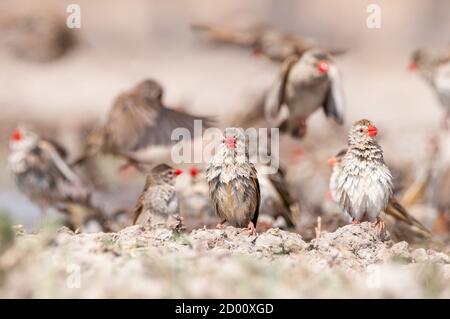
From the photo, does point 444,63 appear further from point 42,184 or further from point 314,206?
point 42,184

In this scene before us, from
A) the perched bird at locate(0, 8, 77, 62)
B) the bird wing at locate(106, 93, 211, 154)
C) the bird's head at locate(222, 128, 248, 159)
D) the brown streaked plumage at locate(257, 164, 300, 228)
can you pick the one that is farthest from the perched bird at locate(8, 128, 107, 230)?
the bird's head at locate(222, 128, 248, 159)

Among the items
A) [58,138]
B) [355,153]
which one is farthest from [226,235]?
[58,138]

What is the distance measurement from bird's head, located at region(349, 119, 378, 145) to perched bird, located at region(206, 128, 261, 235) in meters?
0.76

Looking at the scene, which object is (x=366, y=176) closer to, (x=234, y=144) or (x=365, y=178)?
(x=365, y=178)

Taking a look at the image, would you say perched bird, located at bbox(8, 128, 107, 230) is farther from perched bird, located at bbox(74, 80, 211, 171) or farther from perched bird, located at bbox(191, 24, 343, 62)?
perched bird, located at bbox(191, 24, 343, 62)

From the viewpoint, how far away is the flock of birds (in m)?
6.60

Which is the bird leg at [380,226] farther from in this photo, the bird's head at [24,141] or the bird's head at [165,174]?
the bird's head at [24,141]

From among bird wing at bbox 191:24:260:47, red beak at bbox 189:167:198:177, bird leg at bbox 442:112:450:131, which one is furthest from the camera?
bird wing at bbox 191:24:260:47

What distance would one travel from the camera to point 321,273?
568 centimetres

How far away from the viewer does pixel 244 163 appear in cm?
662

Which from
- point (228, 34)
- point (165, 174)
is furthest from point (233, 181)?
point (228, 34)

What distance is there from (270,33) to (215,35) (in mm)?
676

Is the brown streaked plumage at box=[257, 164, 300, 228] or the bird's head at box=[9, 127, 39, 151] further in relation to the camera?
the bird's head at box=[9, 127, 39, 151]
